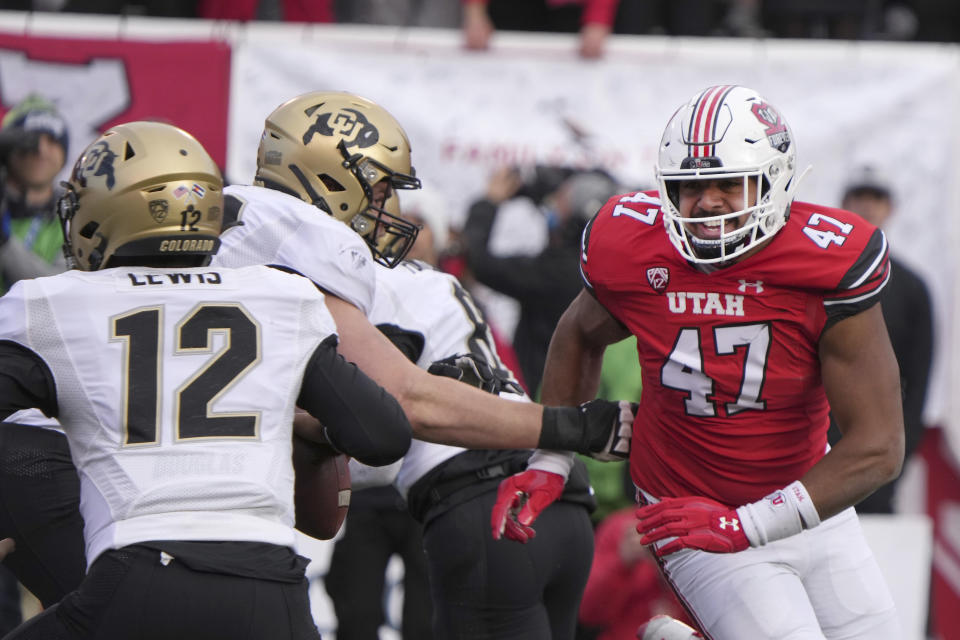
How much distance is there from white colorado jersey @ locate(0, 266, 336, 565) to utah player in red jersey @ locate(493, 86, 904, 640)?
1.01 metres

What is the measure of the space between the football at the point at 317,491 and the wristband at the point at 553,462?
20.0 inches

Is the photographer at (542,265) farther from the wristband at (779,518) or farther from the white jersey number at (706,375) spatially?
the wristband at (779,518)

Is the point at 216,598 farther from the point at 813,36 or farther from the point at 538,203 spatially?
the point at 813,36

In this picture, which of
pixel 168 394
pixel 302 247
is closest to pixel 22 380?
pixel 168 394

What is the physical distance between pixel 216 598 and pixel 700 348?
137cm

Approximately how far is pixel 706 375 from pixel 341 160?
111cm

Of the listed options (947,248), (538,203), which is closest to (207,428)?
(538,203)

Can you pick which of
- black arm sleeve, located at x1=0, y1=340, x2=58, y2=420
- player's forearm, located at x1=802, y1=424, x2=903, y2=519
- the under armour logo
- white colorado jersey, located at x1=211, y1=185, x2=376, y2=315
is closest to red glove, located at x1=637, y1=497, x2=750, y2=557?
player's forearm, located at x1=802, y1=424, x2=903, y2=519

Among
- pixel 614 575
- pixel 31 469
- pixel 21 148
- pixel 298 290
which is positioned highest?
pixel 298 290

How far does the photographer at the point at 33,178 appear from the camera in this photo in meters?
5.26

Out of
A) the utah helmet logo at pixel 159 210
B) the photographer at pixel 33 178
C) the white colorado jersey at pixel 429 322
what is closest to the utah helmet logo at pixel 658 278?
the white colorado jersey at pixel 429 322

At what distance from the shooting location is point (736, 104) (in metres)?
3.43

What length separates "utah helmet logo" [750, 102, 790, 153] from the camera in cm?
340

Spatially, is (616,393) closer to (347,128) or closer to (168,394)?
(347,128)
